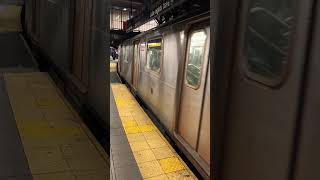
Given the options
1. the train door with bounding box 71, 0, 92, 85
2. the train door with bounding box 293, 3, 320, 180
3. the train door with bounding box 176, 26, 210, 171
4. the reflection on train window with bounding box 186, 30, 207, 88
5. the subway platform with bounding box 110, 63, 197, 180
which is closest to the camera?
the train door with bounding box 293, 3, 320, 180

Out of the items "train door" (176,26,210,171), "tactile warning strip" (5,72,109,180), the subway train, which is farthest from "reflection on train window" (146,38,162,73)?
"tactile warning strip" (5,72,109,180)

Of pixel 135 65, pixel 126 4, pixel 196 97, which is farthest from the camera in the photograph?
pixel 126 4

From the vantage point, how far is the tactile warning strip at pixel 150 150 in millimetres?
4586

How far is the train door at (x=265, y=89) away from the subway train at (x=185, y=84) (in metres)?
2.13

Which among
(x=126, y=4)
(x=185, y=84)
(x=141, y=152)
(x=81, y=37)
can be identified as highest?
(x=126, y=4)

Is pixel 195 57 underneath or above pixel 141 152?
above

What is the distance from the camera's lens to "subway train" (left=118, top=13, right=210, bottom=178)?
4.08 metres

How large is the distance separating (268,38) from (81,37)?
2829mm

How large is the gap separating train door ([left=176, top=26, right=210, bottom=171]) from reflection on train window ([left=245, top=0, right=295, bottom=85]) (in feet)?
7.28

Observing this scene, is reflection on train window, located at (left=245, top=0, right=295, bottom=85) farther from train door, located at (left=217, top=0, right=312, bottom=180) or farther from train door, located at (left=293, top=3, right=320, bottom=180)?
train door, located at (left=293, top=3, right=320, bottom=180)

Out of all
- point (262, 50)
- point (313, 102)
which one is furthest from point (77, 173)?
point (313, 102)

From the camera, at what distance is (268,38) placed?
5.24ft

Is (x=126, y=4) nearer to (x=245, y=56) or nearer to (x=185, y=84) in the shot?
(x=185, y=84)

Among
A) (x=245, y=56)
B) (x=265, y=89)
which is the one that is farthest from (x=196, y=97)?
(x=265, y=89)
